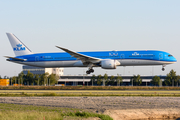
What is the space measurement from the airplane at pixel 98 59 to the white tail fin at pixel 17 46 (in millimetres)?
1361

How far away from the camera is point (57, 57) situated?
167 ft

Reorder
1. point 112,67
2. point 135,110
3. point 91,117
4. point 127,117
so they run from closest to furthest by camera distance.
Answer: point 91,117 → point 127,117 → point 135,110 → point 112,67

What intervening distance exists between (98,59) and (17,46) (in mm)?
20550

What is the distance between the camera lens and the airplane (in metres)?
46.0

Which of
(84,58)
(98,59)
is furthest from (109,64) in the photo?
(84,58)

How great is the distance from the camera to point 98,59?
47.2 meters

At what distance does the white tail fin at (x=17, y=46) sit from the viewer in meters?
55.4

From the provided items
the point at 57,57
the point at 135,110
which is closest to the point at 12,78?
the point at 57,57

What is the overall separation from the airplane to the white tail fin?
1.36 m

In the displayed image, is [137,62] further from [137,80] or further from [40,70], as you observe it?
[40,70]

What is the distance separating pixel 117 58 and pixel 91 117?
1100 inches

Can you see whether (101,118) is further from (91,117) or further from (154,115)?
(154,115)

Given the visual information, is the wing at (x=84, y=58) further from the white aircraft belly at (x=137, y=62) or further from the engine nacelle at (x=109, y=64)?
the white aircraft belly at (x=137, y=62)

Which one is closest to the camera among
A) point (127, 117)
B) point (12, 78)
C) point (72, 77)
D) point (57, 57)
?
point (127, 117)
